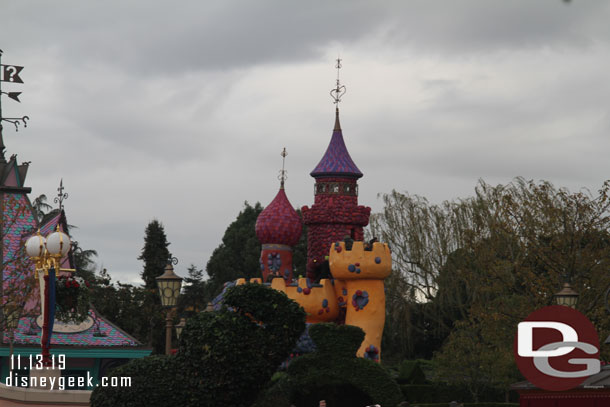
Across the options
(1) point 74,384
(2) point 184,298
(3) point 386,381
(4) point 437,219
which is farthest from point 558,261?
(2) point 184,298

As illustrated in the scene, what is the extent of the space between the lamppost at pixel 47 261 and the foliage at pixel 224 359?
1.62 m

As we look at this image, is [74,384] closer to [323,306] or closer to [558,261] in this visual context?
[323,306]

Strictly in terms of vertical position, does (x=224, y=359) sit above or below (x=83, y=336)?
below

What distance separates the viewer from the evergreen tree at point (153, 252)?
5912cm

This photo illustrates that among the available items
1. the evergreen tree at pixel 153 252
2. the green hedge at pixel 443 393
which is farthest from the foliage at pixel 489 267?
the evergreen tree at pixel 153 252

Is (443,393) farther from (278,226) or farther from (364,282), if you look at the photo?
(278,226)

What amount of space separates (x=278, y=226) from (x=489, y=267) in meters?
10.7

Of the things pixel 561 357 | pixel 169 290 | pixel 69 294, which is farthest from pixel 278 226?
pixel 561 357

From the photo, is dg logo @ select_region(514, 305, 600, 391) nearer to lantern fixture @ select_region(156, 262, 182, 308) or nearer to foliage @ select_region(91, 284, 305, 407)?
lantern fixture @ select_region(156, 262, 182, 308)

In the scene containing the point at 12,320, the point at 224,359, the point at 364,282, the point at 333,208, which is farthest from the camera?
the point at 333,208

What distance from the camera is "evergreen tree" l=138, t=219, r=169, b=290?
59125 millimetres

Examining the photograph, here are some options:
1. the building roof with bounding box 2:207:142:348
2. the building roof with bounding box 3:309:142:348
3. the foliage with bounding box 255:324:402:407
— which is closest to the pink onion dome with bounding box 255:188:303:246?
the building roof with bounding box 3:309:142:348

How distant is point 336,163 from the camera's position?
3853 cm

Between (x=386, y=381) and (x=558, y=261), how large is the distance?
21.7 ft
